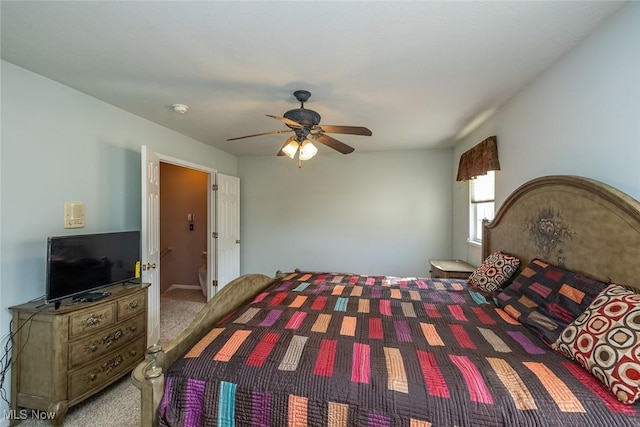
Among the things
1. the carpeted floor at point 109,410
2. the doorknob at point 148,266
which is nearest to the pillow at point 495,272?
the carpeted floor at point 109,410

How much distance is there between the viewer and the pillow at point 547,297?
136cm

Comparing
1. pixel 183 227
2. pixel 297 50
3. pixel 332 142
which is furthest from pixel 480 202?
pixel 183 227

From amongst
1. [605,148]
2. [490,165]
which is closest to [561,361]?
[605,148]

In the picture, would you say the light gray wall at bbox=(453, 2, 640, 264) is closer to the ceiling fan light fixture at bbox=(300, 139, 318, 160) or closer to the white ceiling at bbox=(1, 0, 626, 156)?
the white ceiling at bbox=(1, 0, 626, 156)

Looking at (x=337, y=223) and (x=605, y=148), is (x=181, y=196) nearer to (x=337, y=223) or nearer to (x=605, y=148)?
(x=337, y=223)

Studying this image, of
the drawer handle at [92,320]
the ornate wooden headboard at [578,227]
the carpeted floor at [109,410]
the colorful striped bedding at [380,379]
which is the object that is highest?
the ornate wooden headboard at [578,227]

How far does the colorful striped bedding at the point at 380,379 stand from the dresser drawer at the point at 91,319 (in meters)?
1.12

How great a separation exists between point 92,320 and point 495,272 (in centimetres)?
317

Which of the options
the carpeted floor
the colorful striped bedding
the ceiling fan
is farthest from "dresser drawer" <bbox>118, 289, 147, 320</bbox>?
the ceiling fan

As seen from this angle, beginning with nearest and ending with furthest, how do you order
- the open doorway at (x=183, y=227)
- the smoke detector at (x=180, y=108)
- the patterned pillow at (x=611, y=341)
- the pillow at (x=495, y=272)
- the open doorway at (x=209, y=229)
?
the patterned pillow at (x=611, y=341) → the pillow at (x=495, y=272) → the smoke detector at (x=180, y=108) → the open doorway at (x=209, y=229) → the open doorway at (x=183, y=227)

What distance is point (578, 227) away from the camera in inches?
62.1

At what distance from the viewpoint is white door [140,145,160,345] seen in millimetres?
2561

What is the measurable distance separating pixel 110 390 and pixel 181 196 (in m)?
3.42

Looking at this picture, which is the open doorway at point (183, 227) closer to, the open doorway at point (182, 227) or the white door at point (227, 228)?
the open doorway at point (182, 227)
